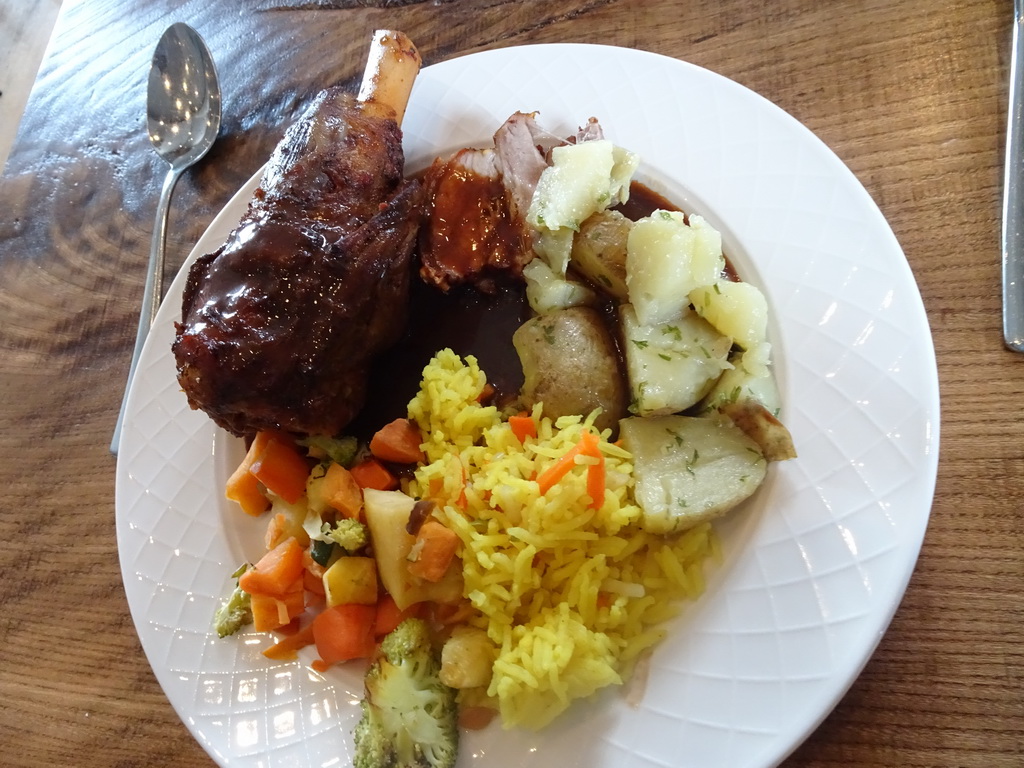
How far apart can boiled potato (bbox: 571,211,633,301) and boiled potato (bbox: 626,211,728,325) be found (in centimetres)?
14

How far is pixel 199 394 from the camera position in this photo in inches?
88.5

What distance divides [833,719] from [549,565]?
2.95ft

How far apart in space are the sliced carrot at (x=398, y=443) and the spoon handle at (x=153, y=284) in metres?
1.27

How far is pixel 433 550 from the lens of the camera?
6.77 feet

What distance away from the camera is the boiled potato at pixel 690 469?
6.52 ft

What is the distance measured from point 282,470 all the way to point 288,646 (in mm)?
603

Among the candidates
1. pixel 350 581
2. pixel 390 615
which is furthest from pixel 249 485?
pixel 390 615

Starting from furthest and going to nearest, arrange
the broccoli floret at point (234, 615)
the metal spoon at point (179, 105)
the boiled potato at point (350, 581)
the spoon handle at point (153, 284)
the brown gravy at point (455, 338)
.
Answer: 1. the metal spoon at point (179, 105)
2. the spoon handle at point (153, 284)
3. the brown gravy at point (455, 338)
4. the broccoli floret at point (234, 615)
5. the boiled potato at point (350, 581)

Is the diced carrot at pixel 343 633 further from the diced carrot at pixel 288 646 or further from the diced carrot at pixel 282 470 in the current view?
the diced carrot at pixel 282 470

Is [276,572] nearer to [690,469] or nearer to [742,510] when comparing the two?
[690,469]

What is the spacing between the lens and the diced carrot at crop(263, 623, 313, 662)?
2242 millimetres

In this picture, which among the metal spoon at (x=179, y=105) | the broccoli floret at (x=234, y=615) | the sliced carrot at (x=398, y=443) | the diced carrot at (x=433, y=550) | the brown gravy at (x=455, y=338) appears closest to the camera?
the diced carrot at (x=433, y=550)

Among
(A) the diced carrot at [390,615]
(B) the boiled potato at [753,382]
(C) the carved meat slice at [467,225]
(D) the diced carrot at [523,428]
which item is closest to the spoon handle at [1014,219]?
(B) the boiled potato at [753,382]

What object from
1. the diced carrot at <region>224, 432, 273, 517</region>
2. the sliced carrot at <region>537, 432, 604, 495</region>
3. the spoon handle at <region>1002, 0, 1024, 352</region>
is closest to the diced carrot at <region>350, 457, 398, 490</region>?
the diced carrot at <region>224, 432, 273, 517</region>
